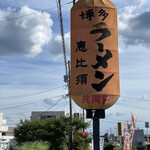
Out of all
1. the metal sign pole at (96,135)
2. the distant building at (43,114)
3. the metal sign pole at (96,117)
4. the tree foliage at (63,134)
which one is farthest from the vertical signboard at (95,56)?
the distant building at (43,114)

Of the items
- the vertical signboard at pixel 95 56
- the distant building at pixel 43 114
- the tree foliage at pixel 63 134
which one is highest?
the vertical signboard at pixel 95 56

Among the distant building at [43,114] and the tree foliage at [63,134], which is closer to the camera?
the tree foliage at [63,134]

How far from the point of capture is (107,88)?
1833 centimetres

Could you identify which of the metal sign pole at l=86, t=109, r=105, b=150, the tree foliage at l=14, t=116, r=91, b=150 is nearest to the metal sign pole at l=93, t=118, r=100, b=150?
the metal sign pole at l=86, t=109, r=105, b=150

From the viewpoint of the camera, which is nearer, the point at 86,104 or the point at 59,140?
the point at 86,104

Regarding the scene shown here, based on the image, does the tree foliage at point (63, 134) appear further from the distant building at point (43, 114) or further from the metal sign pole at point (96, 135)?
the distant building at point (43, 114)

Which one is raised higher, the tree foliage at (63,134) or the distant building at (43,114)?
the distant building at (43,114)

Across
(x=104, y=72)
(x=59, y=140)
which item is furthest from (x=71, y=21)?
(x=59, y=140)

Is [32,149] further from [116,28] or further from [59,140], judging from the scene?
[116,28]

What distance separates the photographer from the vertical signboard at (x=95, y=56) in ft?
59.5

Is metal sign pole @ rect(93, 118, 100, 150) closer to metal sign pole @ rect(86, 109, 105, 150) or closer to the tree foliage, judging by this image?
metal sign pole @ rect(86, 109, 105, 150)

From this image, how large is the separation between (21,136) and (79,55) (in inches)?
1537

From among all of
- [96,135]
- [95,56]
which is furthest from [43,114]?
[95,56]

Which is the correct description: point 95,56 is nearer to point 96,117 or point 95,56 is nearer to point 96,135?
point 96,117
